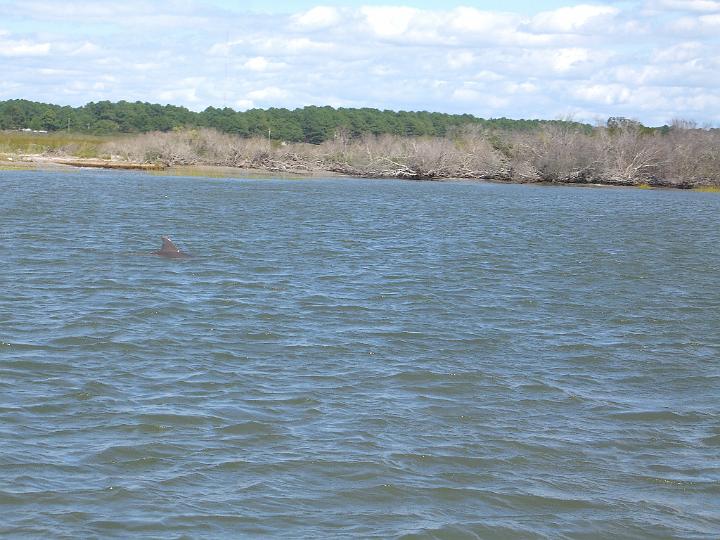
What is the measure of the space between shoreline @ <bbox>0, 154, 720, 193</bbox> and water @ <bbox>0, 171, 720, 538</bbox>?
5591cm

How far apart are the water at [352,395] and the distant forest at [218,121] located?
355 ft

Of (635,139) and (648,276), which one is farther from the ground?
(635,139)

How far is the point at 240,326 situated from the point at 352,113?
5415 inches

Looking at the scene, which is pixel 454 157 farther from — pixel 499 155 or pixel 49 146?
pixel 49 146

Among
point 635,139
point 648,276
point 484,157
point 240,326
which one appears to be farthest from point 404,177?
point 240,326

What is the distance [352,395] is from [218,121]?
13128cm

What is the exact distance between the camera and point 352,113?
151m

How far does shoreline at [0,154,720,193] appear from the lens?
267ft

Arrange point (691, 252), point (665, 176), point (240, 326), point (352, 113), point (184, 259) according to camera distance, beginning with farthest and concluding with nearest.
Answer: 1. point (352, 113)
2. point (665, 176)
3. point (691, 252)
4. point (184, 259)
5. point (240, 326)

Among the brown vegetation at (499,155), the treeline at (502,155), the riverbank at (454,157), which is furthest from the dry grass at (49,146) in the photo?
the treeline at (502,155)

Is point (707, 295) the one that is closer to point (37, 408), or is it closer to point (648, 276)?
point (648, 276)

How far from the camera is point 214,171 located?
84.9m

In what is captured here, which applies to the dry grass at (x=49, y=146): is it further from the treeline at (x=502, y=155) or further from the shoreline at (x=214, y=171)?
the shoreline at (x=214, y=171)

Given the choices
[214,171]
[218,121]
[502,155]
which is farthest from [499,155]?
[218,121]
